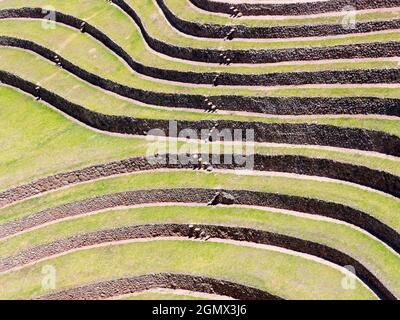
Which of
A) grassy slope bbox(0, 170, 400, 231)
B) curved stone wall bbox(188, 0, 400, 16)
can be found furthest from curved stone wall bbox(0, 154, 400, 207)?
curved stone wall bbox(188, 0, 400, 16)

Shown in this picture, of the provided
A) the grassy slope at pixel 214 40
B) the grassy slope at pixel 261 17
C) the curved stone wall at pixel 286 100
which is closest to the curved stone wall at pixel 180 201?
the curved stone wall at pixel 286 100

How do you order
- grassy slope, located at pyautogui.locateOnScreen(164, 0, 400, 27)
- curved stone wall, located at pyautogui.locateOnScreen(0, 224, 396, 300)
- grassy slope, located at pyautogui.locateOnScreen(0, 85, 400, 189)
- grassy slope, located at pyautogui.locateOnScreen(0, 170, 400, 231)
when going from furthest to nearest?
grassy slope, located at pyautogui.locateOnScreen(0, 85, 400, 189) → grassy slope, located at pyautogui.locateOnScreen(164, 0, 400, 27) → curved stone wall, located at pyautogui.locateOnScreen(0, 224, 396, 300) → grassy slope, located at pyautogui.locateOnScreen(0, 170, 400, 231)

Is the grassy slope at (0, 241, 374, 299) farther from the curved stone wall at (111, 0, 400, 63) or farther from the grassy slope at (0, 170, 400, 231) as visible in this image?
the curved stone wall at (111, 0, 400, 63)

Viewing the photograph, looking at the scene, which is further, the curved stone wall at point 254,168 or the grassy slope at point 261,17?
the grassy slope at point 261,17

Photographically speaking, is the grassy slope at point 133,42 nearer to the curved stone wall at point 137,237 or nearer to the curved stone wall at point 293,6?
the curved stone wall at point 293,6

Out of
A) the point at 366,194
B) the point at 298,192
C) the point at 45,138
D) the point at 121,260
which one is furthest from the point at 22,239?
the point at 366,194

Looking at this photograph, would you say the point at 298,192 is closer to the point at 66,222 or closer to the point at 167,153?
the point at 167,153

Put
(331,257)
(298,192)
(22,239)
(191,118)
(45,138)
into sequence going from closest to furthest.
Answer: (331,257) → (298,192) → (22,239) → (191,118) → (45,138)
